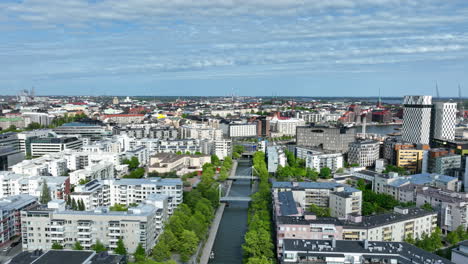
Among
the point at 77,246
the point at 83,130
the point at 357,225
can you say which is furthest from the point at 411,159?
the point at 83,130

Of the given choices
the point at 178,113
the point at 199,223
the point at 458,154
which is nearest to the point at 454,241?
the point at 199,223

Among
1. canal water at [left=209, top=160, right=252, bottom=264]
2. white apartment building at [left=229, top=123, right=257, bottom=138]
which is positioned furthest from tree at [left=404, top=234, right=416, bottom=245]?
white apartment building at [left=229, top=123, right=257, bottom=138]

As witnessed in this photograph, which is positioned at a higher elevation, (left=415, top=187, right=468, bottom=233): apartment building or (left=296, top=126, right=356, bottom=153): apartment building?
(left=296, top=126, right=356, bottom=153): apartment building

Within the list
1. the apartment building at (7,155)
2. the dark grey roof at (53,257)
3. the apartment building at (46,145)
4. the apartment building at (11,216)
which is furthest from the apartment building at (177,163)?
the dark grey roof at (53,257)

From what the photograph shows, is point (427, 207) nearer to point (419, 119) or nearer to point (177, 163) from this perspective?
point (177, 163)

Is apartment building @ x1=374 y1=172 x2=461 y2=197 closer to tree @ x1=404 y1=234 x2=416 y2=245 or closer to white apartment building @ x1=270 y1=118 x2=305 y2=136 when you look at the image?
tree @ x1=404 y1=234 x2=416 y2=245

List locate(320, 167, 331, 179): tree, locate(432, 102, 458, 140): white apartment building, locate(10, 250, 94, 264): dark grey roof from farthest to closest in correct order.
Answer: locate(432, 102, 458, 140): white apartment building, locate(320, 167, 331, 179): tree, locate(10, 250, 94, 264): dark grey roof

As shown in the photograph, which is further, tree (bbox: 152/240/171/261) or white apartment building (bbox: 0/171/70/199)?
white apartment building (bbox: 0/171/70/199)
